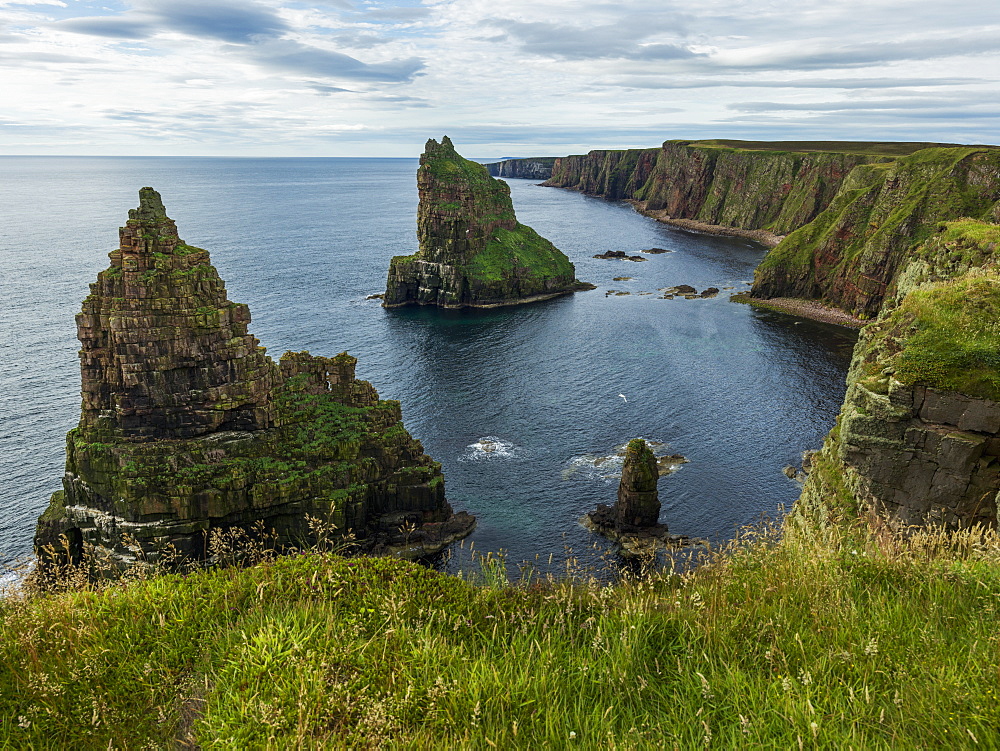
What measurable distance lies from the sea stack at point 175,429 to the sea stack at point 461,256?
88136mm

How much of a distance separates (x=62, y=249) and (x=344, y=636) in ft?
684

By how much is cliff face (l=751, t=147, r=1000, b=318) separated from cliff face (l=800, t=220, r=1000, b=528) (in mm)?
91164

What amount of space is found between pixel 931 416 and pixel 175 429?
47.5m

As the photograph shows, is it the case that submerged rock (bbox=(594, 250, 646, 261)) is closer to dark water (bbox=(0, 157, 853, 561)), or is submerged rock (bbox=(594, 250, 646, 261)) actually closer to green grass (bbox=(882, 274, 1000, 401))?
dark water (bbox=(0, 157, 853, 561))

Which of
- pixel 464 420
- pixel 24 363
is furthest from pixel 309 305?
pixel 464 420

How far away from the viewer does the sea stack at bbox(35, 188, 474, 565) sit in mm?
46250

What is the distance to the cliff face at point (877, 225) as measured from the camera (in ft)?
389

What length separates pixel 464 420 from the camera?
260ft

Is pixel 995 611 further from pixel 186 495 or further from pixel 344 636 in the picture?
pixel 186 495

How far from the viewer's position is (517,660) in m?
8.48

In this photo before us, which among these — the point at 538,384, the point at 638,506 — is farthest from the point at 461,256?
the point at 638,506

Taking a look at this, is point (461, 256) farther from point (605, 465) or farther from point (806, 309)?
point (605, 465)

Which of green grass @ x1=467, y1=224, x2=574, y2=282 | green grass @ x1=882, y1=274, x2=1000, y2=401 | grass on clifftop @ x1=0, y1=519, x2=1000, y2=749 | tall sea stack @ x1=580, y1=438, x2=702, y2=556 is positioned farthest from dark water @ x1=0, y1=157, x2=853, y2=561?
grass on clifftop @ x1=0, y1=519, x2=1000, y2=749

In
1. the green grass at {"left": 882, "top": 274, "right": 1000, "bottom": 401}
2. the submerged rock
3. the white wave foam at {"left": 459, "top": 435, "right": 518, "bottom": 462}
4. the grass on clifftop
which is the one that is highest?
the submerged rock
